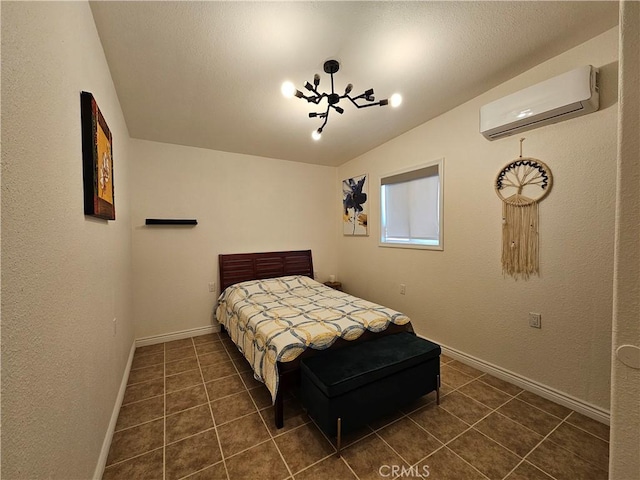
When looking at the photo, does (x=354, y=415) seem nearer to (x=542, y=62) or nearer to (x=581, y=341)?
(x=581, y=341)

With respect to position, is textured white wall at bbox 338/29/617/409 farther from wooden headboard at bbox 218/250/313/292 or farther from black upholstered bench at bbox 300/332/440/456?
wooden headboard at bbox 218/250/313/292

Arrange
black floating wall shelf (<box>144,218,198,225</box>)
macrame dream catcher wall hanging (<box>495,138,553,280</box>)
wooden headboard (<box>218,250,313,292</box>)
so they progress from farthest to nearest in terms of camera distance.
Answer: wooden headboard (<box>218,250,313,292</box>) → black floating wall shelf (<box>144,218,198,225</box>) → macrame dream catcher wall hanging (<box>495,138,553,280</box>)

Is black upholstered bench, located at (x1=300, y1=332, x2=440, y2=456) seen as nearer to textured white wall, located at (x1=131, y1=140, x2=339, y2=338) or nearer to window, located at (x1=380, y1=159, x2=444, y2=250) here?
window, located at (x1=380, y1=159, x2=444, y2=250)

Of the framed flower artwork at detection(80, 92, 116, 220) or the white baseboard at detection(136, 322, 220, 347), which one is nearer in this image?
the framed flower artwork at detection(80, 92, 116, 220)

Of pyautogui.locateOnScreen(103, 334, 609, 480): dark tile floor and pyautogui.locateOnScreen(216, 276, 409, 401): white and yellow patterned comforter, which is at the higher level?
pyautogui.locateOnScreen(216, 276, 409, 401): white and yellow patterned comforter

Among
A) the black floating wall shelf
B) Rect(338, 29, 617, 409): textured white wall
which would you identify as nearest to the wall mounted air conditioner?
Rect(338, 29, 617, 409): textured white wall

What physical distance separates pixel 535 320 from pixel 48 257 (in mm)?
2970

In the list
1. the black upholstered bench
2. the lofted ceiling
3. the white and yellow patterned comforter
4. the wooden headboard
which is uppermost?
the lofted ceiling

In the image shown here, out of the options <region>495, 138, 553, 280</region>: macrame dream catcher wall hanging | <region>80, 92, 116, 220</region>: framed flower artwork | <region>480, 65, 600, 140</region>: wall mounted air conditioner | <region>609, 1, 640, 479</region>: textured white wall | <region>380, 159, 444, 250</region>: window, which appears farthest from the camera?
<region>380, 159, 444, 250</region>: window

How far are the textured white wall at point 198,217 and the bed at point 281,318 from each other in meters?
0.30

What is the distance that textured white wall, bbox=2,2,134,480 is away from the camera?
0.64 meters

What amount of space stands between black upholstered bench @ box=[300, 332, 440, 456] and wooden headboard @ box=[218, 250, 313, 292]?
81.8 inches

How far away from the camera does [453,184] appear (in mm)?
2613

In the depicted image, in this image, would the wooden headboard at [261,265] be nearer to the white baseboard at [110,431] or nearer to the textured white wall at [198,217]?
the textured white wall at [198,217]
